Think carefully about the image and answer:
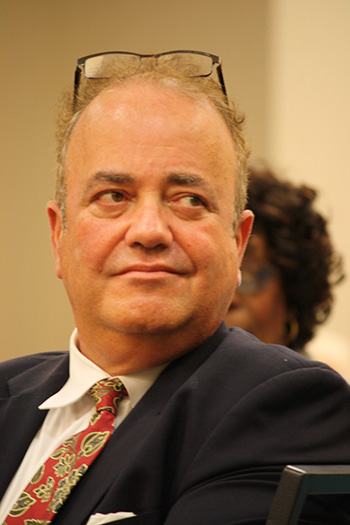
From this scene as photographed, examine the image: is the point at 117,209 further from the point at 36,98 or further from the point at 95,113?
the point at 36,98

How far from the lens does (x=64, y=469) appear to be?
5.27ft

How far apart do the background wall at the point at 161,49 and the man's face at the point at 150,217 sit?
284 centimetres

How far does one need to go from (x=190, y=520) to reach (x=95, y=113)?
0.85 metres

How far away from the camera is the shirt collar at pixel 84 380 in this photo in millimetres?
1695

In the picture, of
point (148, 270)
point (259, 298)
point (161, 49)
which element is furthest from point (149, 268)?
point (161, 49)

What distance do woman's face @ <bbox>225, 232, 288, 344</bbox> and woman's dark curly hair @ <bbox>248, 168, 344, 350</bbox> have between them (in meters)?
0.04

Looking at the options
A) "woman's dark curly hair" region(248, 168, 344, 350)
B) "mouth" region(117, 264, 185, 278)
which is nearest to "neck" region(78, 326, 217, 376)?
"mouth" region(117, 264, 185, 278)

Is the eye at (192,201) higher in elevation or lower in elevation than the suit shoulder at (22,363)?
higher

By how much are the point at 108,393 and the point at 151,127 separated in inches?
20.7

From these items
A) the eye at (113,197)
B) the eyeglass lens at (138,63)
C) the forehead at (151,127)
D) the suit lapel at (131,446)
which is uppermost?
the eyeglass lens at (138,63)

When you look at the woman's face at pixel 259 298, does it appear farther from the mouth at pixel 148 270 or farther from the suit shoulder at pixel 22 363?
the mouth at pixel 148 270

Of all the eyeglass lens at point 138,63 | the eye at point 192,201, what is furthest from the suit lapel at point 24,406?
the eyeglass lens at point 138,63

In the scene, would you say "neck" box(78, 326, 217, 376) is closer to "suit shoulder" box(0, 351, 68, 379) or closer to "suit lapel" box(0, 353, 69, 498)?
"suit lapel" box(0, 353, 69, 498)

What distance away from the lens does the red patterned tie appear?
1.56 meters
